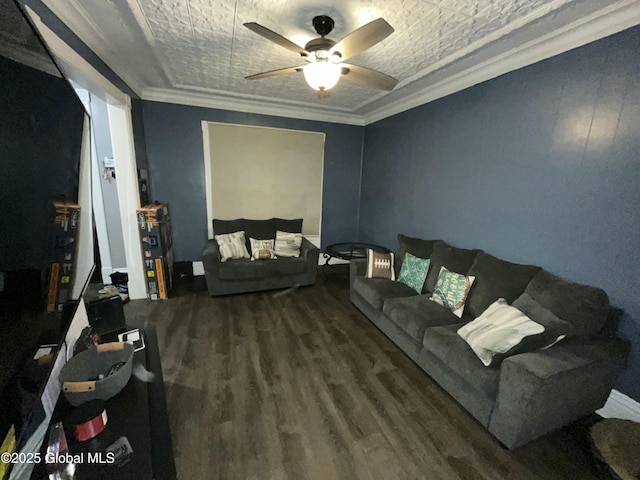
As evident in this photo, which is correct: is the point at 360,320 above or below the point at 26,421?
below

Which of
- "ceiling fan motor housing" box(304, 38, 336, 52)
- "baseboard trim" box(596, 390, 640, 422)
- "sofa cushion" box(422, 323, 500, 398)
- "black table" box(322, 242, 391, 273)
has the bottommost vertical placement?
"baseboard trim" box(596, 390, 640, 422)

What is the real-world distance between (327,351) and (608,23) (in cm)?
304

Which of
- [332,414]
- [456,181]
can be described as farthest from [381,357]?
[456,181]

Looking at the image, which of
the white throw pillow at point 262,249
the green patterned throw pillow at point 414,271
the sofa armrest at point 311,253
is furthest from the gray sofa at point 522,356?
the white throw pillow at point 262,249

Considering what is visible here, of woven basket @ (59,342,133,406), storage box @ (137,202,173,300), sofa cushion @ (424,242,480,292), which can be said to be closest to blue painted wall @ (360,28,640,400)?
sofa cushion @ (424,242,480,292)

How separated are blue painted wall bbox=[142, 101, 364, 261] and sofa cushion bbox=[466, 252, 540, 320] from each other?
2.81m

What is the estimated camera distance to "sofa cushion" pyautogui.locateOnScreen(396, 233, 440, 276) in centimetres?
296

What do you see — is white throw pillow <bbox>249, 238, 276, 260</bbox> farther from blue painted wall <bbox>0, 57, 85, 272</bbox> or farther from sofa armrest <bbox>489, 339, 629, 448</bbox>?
sofa armrest <bbox>489, 339, 629, 448</bbox>

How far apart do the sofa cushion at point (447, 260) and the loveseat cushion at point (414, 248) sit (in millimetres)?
64

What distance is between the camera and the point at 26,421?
2.40ft

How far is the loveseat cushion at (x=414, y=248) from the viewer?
2.96 meters

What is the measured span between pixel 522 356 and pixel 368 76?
2114 millimetres

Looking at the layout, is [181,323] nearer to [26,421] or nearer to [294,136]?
[26,421]

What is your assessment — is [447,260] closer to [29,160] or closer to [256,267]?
[256,267]
